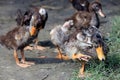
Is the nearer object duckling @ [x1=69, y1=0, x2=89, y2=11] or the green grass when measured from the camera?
the green grass

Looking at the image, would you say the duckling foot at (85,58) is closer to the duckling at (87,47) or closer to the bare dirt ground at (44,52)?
the duckling at (87,47)

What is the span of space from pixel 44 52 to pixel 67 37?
3.51 ft

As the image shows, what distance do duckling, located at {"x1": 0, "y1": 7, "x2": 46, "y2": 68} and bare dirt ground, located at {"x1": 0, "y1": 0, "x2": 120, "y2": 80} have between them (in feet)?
0.55

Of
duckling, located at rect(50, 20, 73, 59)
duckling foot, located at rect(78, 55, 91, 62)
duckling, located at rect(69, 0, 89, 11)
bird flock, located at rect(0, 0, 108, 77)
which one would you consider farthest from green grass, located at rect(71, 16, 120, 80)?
duckling, located at rect(69, 0, 89, 11)

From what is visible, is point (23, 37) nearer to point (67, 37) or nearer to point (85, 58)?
point (67, 37)

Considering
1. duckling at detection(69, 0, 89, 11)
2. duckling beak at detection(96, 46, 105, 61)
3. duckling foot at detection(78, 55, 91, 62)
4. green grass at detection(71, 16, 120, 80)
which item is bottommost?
green grass at detection(71, 16, 120, 80)

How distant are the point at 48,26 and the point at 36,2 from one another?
1.80 m

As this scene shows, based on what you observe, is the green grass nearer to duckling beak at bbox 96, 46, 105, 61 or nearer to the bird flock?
the bird flock

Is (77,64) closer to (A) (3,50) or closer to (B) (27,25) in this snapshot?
(B) (27,25)

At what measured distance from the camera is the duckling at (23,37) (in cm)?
606

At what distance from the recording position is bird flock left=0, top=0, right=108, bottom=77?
5.52 meters

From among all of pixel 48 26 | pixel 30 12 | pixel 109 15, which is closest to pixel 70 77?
pixel 30 12

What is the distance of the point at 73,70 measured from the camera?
5957 mm

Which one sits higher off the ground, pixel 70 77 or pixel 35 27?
pixel 35 27
